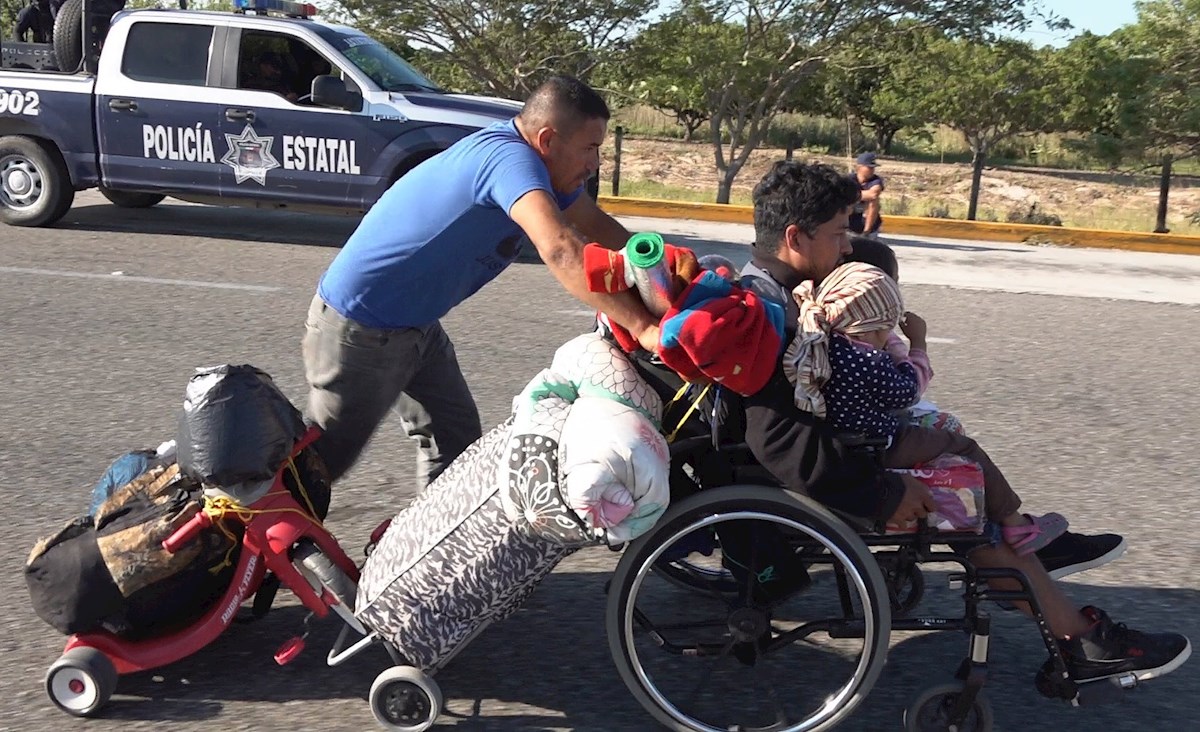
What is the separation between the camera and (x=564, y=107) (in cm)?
353

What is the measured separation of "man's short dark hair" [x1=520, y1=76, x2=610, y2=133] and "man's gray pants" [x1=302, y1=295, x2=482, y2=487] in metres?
0.74

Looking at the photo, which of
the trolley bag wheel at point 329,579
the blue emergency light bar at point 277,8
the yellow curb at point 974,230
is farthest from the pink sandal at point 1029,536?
the yellow curb at point 974,230

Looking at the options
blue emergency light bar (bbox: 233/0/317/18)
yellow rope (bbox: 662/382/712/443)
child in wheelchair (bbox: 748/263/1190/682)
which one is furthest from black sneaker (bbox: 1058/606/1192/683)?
blue emergency light bar (bbox: 233/0/317/18)

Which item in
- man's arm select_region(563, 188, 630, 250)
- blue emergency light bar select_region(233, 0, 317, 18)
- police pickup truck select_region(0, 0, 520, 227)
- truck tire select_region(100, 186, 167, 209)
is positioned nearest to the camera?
man's arm select_region(563, 188, 630, 250)

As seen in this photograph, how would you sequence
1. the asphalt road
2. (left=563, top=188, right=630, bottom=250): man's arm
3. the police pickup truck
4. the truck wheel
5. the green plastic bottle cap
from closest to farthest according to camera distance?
the green plastic bottle cap < the asphalt road < (left=563, top=188, right=630, bottom=250): man's arm < the police pickup truck < the truck wheel

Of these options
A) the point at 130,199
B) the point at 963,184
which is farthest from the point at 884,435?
the point at 963,184

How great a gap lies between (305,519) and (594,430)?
91 centimetres

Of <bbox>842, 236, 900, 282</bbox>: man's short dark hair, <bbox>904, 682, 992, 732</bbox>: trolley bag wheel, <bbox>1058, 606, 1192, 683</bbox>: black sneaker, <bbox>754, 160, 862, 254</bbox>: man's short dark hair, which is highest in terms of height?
<bbox>754, 160, 862, 254</bbox>: man's short dark hair

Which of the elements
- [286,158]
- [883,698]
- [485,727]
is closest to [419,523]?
[485,727]

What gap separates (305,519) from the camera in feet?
11.4

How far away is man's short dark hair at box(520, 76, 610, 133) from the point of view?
3.53m

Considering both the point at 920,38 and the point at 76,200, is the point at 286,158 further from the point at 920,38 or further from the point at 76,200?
the point at 920,38

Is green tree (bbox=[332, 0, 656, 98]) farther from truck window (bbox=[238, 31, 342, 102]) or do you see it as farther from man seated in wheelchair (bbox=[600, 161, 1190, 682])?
man seated in wheelchair (bbox=[600, 161, 1190, 682])

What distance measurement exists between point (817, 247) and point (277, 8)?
9.62 metres
